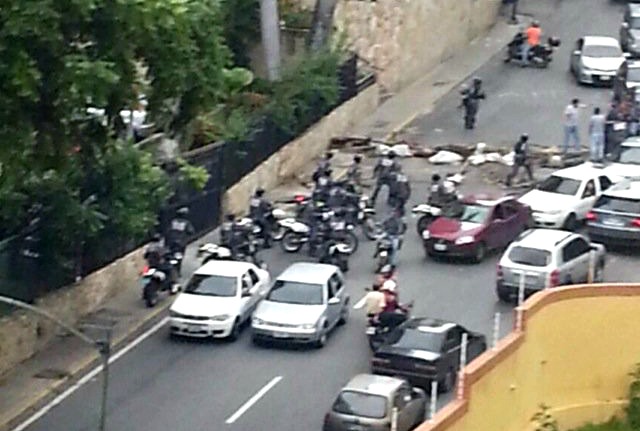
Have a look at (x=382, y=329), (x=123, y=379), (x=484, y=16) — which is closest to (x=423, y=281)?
(x=382, y=329)

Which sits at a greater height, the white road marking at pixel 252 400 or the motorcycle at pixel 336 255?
the motorcycle at pixel 336 255

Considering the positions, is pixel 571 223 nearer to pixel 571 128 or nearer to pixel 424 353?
pixel 571 128

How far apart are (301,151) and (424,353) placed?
17.3 meters

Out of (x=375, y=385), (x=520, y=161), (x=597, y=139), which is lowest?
(x=520, y=161)

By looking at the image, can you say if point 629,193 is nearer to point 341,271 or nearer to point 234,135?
point 341,271

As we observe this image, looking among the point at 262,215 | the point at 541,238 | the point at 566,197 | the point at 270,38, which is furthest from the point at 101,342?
the point at 270,38

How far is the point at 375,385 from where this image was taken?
2830 cm

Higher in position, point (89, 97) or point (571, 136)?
point (89, 97)

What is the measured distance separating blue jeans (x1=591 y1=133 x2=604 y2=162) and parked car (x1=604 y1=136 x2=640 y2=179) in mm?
361

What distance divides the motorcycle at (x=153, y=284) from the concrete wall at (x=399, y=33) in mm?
17537

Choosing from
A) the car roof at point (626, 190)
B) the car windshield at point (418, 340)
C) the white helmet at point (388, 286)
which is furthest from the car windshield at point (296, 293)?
the car roof at point (626, 190)

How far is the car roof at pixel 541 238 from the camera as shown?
1406 inches

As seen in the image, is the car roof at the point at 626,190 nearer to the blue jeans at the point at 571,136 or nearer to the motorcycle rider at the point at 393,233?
the motorcycle rider at the point at 393,233

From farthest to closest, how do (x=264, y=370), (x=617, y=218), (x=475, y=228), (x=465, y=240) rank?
(x=617, y=218)
(x=475, y=228)
(x=465, y=240)
(x=264, y=370)
